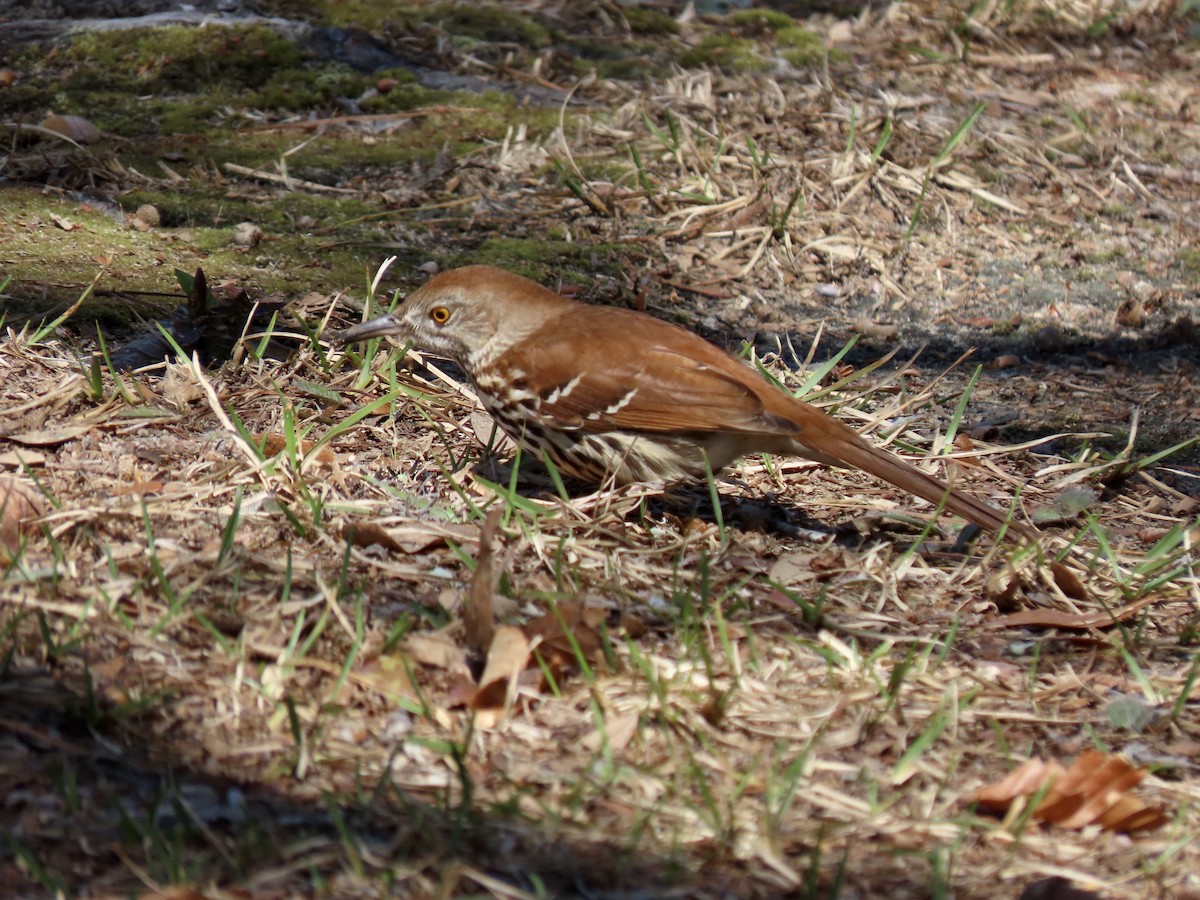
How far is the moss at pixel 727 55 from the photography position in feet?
24.0

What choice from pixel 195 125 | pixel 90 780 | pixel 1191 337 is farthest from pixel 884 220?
pixel 90 780

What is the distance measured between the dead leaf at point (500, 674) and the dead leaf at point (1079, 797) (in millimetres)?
938

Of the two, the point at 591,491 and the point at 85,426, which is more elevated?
the point at 85,426

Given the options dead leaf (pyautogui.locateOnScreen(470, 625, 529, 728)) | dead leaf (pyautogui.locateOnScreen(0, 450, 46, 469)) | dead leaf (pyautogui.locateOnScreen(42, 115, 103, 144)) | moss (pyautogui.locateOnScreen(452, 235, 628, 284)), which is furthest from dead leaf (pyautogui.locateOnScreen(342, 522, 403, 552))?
dead leaf (pyautogui.locateOnScreen(42, 115, 103, 144))

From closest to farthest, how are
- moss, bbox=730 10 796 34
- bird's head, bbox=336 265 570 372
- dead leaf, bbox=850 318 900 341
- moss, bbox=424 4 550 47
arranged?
bird's head, bbox=336 265 570 372 < dead leaf, bbox=850 318 900 341 < moss, bbox=424 4 550 47 < moss, bbox=730 10 796 34

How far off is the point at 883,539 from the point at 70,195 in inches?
136

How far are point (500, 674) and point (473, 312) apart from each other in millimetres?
1738

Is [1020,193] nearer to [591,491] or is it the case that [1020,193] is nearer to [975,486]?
[975,486]

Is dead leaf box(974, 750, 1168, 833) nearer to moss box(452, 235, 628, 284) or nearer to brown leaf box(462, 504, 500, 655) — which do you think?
brown leaf box(462, 504, 500, 655)

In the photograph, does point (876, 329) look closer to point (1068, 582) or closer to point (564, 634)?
point (1068, 582)

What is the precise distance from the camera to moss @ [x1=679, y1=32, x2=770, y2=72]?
730cm

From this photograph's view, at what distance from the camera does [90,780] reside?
247 centimetres

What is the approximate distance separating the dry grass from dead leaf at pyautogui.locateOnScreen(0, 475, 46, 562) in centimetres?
6

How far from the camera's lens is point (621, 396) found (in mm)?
3959
